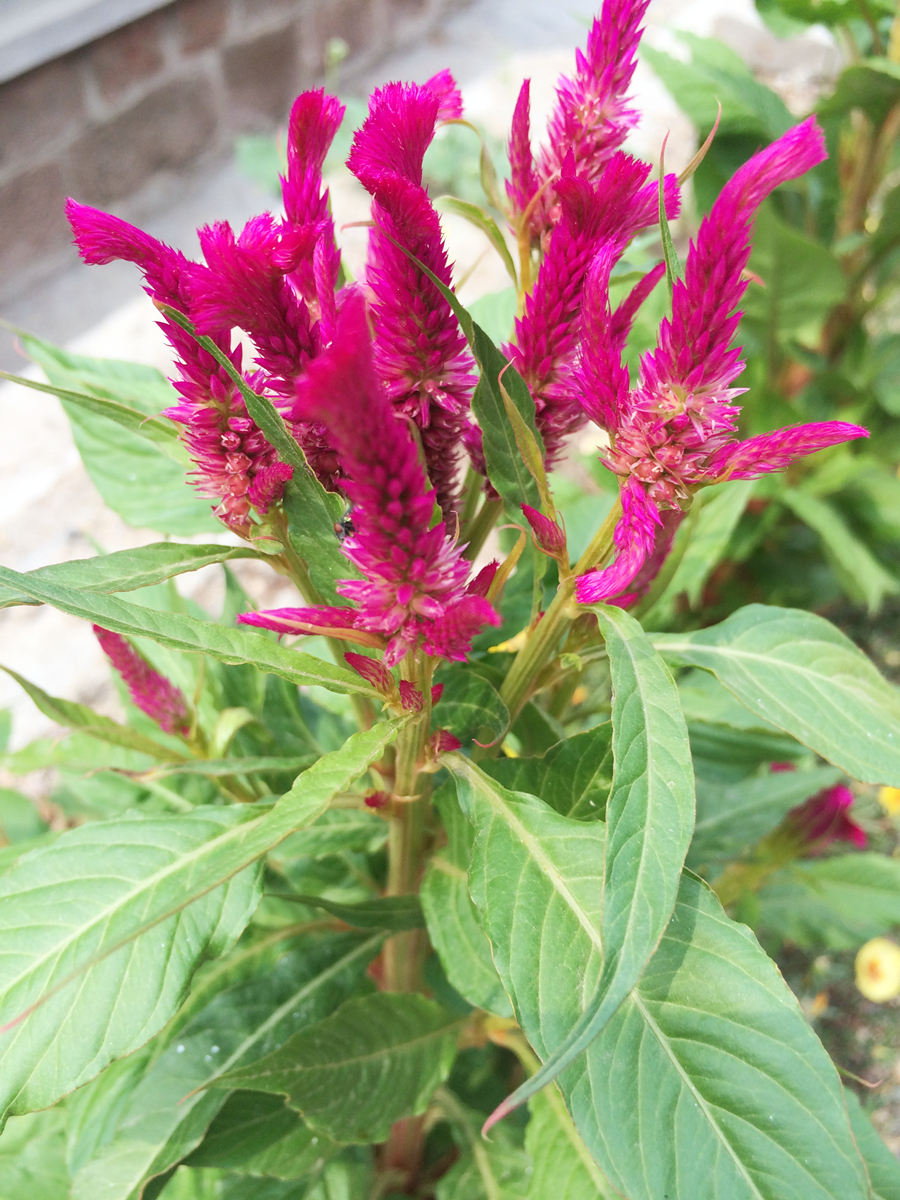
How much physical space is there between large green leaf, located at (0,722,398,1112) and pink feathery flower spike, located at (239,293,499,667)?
97mm

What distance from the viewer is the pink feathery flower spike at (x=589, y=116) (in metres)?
0.59

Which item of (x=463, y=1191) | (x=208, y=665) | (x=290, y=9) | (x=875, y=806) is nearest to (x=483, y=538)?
(x=208, y=665)

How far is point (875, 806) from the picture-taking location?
2000mm

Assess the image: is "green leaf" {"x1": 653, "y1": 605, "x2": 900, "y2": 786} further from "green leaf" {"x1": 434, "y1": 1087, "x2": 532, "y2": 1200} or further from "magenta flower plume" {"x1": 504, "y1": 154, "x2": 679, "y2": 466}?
"green leaf" {"x1": 434, "y1": 1087, "x2": 532, "y2": 1200}

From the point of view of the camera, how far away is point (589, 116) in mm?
601

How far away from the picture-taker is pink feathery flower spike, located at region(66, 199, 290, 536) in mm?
509

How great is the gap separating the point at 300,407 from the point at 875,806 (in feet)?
6.49

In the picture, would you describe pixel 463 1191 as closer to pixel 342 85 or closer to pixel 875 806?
pixel 875 806

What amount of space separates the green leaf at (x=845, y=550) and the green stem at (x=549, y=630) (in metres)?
1.28

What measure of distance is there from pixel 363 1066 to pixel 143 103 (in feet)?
8.92

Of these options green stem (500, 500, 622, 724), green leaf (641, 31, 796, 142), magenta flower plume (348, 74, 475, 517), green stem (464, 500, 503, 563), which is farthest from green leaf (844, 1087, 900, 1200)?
green leaf (641, 31, 796, 142)

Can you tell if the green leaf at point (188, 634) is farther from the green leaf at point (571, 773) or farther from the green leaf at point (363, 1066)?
the green leaf at point (363, 1066)

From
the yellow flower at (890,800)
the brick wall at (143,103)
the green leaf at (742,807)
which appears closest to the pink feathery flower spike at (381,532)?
the green leaf at (742,807)

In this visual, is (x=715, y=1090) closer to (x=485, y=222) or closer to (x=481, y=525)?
(x=481, y=525)
